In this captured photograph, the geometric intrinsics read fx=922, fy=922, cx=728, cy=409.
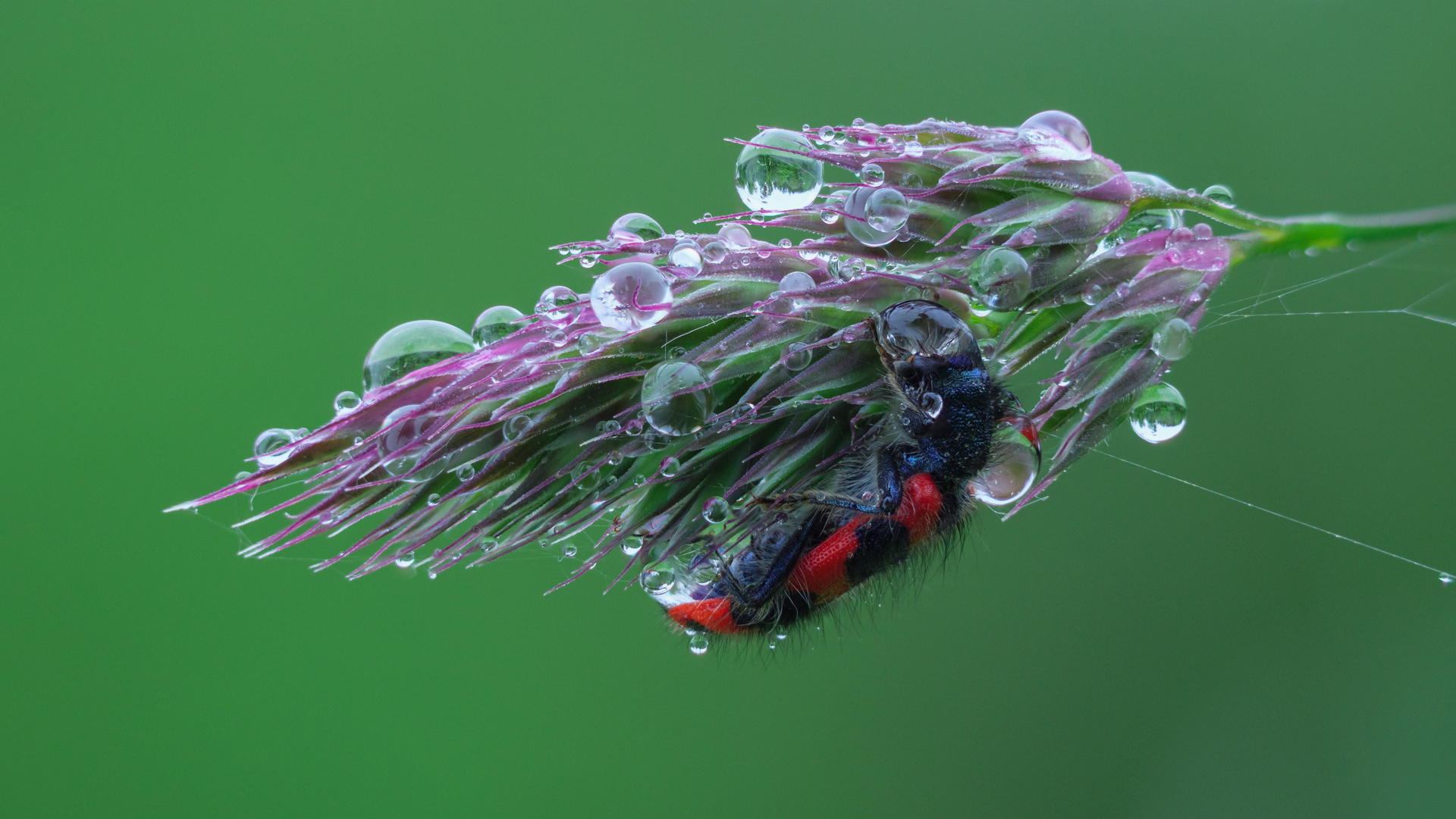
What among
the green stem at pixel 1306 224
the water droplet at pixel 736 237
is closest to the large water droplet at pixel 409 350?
the water droplet at pixel 736 237

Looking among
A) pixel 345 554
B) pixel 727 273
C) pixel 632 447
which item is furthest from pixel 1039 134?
pixel 345 554

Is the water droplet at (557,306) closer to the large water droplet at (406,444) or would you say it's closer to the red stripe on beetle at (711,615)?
the large water droplet at (406,444)

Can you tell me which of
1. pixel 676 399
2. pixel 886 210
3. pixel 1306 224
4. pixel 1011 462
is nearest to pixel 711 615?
pixel 676 399

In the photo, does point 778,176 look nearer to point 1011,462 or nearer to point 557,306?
point 557,306

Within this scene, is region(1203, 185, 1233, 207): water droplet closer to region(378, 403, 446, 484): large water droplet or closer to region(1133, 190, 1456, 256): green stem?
region(1133, 190, 1456, 256): green stem

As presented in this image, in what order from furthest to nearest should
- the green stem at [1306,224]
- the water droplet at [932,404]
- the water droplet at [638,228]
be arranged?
the water droplet at [638,228] < the water droplet at [932,404] < the green stem at [1306,224]

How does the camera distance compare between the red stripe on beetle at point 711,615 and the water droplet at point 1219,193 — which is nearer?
the red stripe on beetle at point 711,615
